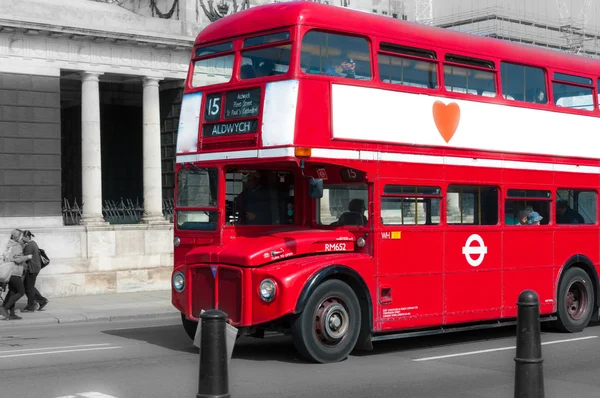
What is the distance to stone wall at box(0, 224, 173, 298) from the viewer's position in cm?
2455

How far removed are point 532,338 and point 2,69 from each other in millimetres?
19524

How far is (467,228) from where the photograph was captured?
14391 millimetres

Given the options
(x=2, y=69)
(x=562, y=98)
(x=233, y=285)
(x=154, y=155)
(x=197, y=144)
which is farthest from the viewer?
(x=154, y=155)

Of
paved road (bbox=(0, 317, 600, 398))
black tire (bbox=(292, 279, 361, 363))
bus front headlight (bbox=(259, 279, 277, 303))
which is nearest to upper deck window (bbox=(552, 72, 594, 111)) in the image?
paved road (bbox=(0, 317, 600, 398))

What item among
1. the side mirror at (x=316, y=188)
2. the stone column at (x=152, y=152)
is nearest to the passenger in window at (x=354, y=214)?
the side mirror at (x=316, y=188)

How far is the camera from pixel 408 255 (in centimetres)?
1350

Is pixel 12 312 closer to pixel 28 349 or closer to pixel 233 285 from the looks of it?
pixel 28 349

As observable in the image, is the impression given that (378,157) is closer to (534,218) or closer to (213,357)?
(534,218)

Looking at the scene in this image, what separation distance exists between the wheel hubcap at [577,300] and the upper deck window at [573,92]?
295cm

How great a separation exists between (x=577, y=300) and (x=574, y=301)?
0.26ft

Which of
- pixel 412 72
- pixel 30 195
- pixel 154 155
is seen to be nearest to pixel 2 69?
pixel 30 195

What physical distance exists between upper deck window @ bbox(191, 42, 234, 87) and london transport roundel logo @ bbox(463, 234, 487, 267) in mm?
4277

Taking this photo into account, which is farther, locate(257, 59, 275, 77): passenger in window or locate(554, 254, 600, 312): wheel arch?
locate(554, 254, 600, 312): wheel arch

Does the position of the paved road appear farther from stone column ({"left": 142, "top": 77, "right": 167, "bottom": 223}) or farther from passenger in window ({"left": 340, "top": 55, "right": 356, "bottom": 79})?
stone column ({"left": 142, "top": 77, "right": 167, "bottom": 223})
